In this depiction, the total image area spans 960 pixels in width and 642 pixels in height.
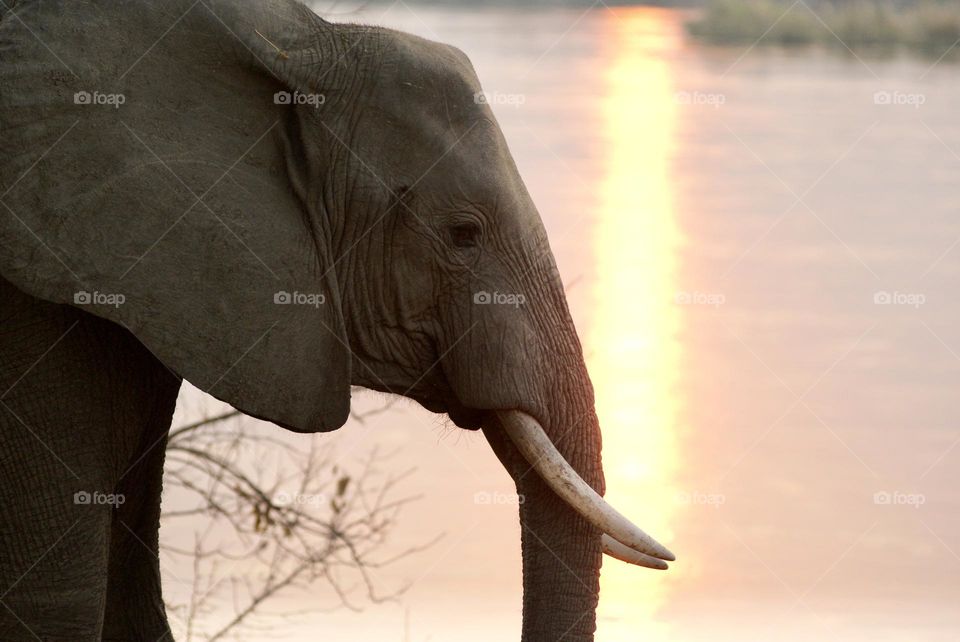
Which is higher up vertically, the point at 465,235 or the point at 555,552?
the point at 465,235

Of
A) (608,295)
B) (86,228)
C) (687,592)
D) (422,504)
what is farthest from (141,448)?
(608,295)

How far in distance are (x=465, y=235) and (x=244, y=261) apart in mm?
421

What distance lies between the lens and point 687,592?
674cm

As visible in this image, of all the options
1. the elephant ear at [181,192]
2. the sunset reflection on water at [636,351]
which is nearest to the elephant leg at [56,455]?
the elephant ear at [181,192]

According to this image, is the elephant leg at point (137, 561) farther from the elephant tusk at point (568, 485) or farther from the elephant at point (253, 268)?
the elephant tusk at point (568, 485)

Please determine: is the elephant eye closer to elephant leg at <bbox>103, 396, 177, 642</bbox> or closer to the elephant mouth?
the elephant mouth

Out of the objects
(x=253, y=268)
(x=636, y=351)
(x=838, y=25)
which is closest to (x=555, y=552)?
(x=253, y=268)

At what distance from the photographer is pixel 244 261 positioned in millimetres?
3662

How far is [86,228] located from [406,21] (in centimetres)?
1998

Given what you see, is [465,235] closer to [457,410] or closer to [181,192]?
[457,410]

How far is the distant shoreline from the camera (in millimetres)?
22938

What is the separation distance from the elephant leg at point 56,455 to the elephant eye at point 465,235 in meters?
0.63

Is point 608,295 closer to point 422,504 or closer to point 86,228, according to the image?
point 422,504

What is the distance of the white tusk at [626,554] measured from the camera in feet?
12.7
